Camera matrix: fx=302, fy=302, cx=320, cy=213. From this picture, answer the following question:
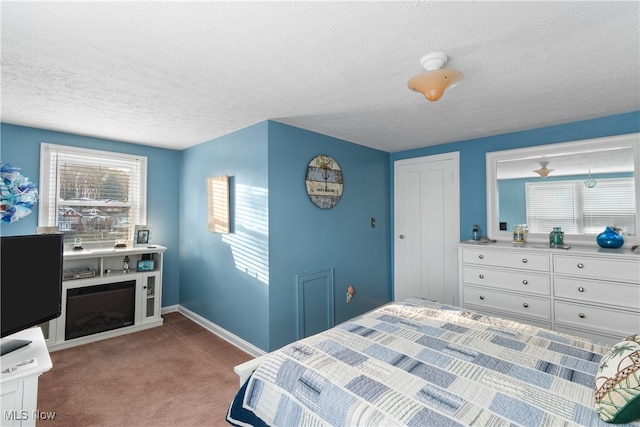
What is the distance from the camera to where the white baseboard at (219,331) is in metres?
3.00

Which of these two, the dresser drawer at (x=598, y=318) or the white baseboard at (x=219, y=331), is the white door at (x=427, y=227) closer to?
the dresser drawer at (x=598, y=318)

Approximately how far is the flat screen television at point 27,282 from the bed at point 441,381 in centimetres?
111

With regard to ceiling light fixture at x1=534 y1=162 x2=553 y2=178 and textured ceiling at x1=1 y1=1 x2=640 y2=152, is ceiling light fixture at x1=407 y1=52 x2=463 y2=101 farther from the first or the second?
ceiling light fixture at x1=534 y1=162 x2=553 y2=178

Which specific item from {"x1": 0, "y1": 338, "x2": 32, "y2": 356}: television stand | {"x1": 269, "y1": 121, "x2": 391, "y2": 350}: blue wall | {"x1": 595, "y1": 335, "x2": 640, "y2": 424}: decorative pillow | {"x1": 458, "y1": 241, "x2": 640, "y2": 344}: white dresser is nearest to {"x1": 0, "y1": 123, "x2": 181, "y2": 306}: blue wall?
{"x1": 269, "y1": 121, "x2": 391, "y2": 350}: blue wall

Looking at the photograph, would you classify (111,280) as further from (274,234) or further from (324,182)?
(324,182)

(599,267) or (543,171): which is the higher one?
(543,171)

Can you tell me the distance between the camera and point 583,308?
2557 millimetres

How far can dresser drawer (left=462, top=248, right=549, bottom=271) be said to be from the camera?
2.77 m

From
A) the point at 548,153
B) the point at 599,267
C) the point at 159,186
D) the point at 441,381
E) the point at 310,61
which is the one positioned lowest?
the point at 441,381

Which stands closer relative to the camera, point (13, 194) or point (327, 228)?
point (13, 194)

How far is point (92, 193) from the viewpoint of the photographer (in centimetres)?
359

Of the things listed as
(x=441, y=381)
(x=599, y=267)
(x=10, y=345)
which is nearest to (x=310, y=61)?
(x=441, y=381)

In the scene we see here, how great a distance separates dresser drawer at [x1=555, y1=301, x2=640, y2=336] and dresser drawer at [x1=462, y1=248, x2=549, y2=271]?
361mm

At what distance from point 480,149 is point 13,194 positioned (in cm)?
411
